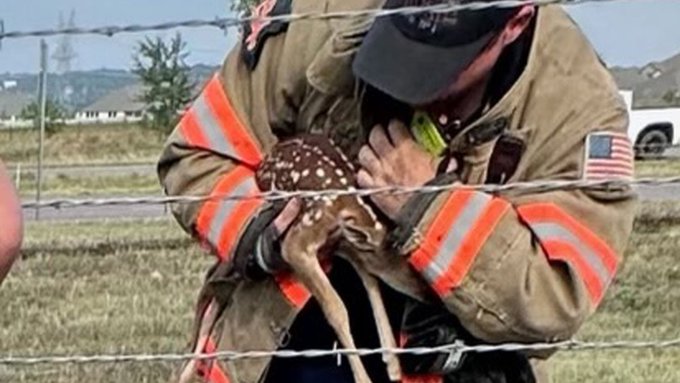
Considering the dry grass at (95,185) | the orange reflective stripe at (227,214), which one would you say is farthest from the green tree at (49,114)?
the orange reflective stripe at (227,214)

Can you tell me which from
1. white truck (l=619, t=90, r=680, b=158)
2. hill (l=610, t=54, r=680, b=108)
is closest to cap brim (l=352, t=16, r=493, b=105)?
white truck (l=619, t=90, r=680, b=158)

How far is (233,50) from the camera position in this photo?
3.07m

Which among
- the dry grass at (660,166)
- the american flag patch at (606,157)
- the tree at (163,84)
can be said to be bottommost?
the dry grass at (660,166)

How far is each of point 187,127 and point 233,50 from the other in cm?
16

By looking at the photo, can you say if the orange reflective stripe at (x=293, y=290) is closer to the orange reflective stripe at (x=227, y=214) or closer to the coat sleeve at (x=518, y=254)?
the orange reflective stripe at (x=227, y=214)

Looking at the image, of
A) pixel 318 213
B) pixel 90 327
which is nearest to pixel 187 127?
pixel 318 213

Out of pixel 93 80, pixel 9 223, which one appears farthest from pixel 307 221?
pixel 93 80

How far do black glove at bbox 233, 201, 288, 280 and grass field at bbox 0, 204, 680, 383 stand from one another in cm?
351

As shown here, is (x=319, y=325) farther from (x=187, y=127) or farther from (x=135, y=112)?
(x=135, y=112)

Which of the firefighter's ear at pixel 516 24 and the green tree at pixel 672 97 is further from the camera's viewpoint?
the green tree at pixel 672 97

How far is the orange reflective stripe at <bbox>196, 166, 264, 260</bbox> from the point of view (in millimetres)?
2916

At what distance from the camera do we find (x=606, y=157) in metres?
2.75

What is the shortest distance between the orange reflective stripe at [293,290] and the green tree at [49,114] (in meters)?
7.89

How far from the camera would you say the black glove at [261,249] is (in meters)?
2.85
